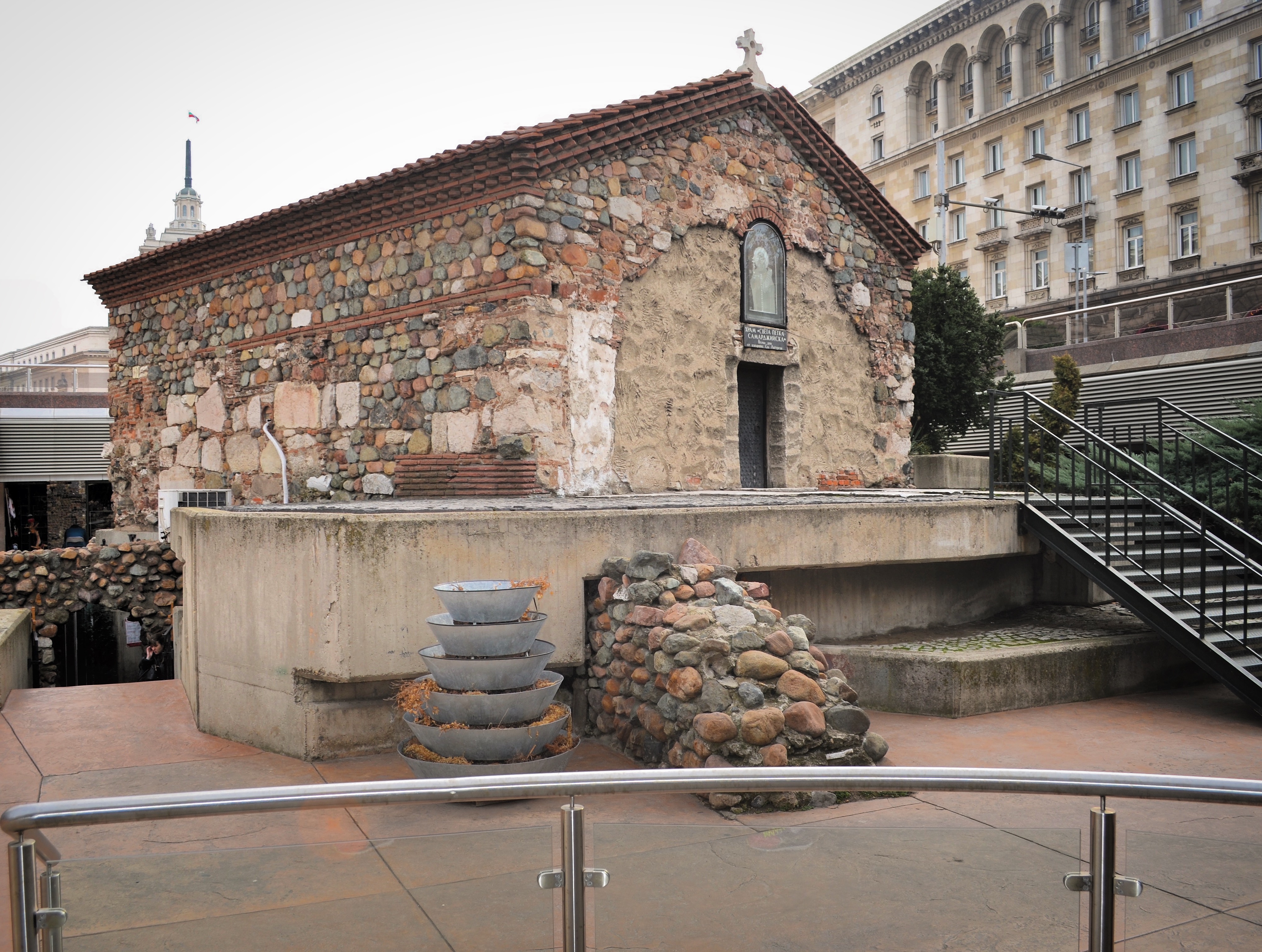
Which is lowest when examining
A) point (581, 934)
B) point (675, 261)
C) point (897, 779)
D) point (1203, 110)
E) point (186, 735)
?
point (186, 735)

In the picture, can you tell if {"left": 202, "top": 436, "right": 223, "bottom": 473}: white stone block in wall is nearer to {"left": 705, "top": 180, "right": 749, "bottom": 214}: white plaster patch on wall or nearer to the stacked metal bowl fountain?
{"left": 705, "top": 180, "right": 749, "bottom": 214}: white plaster patch on wall

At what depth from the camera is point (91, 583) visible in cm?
1175

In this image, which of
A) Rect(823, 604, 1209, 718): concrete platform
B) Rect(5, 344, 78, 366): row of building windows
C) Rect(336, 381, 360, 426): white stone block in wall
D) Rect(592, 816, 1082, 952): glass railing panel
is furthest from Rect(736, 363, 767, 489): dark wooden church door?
Rect(5, 344, 78, 366): row of building windows

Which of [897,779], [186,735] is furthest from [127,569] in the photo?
[897,779]

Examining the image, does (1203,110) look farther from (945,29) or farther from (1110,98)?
(945,29)

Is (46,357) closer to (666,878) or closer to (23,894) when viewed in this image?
(23,894)

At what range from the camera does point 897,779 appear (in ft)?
7.45

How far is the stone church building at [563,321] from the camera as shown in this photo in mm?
9914

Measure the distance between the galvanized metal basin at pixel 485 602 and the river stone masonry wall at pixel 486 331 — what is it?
4767 millimetres

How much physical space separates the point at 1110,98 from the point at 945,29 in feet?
31.5

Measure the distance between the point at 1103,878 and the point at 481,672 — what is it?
320 cm

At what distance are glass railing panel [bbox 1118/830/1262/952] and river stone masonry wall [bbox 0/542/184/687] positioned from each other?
36.5 feet

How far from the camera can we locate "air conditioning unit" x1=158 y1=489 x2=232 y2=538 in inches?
502

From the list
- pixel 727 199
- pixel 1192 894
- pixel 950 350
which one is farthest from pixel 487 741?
pixel 950 350
